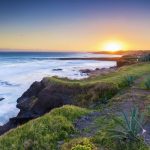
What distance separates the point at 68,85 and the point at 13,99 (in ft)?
44.5

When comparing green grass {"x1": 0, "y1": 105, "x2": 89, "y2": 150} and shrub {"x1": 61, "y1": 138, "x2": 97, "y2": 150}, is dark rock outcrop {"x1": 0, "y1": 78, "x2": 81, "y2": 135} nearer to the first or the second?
green grass {"x1": 0, "y1": 105, "x2": 89, "y2": 150}

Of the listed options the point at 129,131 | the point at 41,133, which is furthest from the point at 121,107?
the point at 41,133

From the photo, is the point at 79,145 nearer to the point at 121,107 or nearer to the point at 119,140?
the point at 119,140

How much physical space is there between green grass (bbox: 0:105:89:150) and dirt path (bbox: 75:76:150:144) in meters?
0.46

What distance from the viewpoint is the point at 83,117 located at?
12.5 m

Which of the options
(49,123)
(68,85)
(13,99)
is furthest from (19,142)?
(13,99)

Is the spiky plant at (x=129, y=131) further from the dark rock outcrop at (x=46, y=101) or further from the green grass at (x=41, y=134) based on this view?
the dark rock outcrop at (x=46, y=101)

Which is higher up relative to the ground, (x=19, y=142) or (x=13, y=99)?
(x=19, y=142)

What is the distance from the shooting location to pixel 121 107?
14070 millimetres

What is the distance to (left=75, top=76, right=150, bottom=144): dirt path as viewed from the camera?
10992mm

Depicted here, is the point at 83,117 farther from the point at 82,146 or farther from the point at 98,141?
the point at 82,146

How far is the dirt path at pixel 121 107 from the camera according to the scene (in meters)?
11.0

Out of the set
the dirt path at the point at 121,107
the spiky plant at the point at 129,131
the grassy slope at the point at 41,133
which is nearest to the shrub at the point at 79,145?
the grassy slope at the point at 41,133

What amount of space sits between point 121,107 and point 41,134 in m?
4.93
